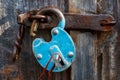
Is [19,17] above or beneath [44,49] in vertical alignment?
above

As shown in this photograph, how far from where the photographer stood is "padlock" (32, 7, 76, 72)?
1048 mm

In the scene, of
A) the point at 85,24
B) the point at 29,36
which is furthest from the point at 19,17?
the point at 85,24

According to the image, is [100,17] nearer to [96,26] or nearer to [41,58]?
[96,26]

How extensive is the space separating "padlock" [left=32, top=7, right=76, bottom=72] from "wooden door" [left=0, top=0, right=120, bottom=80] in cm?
5

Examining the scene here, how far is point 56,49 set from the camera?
1055 mm

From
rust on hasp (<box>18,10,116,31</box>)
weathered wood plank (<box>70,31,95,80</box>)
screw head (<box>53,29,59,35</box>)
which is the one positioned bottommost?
weathered wood plank (<box>70,31,95,80</box>)

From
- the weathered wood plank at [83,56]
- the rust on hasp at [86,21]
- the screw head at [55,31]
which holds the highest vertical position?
the rust on hasp at [86,21]

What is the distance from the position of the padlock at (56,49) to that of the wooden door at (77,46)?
0.05m

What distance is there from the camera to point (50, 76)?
1099 mm

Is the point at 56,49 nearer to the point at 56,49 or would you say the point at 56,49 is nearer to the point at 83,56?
the point at 56,49

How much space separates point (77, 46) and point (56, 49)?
82 millimetres

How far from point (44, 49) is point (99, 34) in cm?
19

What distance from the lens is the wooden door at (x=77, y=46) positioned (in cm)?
110

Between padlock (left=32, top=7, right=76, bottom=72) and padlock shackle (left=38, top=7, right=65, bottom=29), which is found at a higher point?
padlock shackle (left=38, top=7, right=65, bottom=29)
